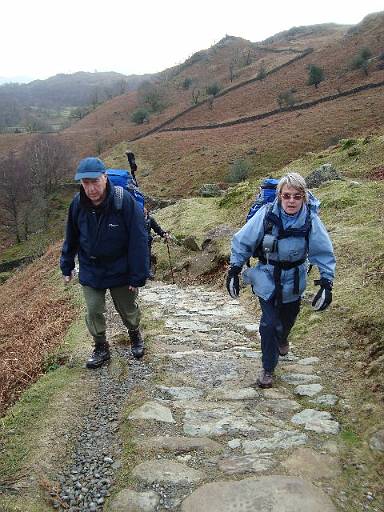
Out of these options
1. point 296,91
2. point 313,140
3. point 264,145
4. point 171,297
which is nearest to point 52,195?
point 264,145

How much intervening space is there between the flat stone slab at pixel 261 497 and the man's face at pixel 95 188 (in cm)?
315

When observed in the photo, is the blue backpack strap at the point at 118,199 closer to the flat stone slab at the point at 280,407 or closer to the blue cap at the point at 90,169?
the blue cap at the point at 90,169

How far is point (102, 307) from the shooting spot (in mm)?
6016

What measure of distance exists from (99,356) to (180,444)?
238cm

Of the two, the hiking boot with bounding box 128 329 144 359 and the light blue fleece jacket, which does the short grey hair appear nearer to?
the light blue fleece jacket

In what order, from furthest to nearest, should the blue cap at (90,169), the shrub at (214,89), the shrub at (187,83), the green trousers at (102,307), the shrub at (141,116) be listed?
the shrub at (187,83) < the shrub at (214,89) < the shrub at (141,116) < the green trousers at (102,307) < the blue cap at (90,169)

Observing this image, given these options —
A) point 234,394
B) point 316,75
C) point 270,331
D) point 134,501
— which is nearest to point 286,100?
point 316,75

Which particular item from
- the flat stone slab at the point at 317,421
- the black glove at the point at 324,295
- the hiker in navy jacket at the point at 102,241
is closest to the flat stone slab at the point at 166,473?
the flat stone slab at the point at 317,421

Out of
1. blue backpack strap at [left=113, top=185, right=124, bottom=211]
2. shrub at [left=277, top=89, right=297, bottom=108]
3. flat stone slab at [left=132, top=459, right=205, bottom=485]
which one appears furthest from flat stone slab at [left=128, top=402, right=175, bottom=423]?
shrub at [left=277, top=89, right=297, bottom=108]

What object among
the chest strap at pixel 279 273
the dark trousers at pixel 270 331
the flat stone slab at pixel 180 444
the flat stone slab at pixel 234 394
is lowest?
the flat stone slab at pixel 234 394

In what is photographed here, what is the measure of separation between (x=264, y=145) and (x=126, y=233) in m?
46.9

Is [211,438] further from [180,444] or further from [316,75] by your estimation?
[316,75]

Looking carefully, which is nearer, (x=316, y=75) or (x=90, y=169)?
(x=90, y=169)

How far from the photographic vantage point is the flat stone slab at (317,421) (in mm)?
4203
